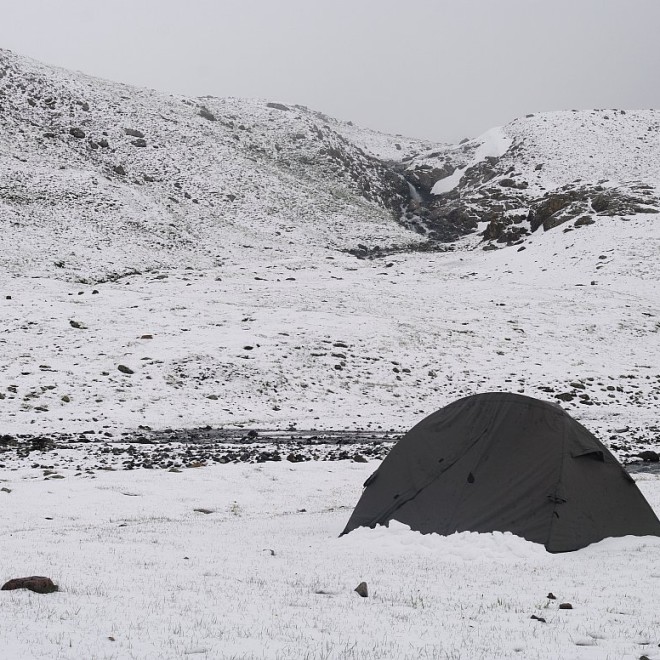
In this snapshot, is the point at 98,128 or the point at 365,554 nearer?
the point at 365,554

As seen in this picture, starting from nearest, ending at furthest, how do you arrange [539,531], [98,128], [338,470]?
[539,531] → [338,470] → [98,128]

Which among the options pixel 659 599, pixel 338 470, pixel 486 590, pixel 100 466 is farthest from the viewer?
pixel 338 470

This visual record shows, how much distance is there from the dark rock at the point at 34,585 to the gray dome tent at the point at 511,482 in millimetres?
5530

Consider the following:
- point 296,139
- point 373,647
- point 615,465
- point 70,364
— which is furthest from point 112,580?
point 296,139

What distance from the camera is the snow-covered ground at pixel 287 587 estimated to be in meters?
5.53

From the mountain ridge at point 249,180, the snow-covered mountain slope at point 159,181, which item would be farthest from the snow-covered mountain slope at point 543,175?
the snow-covered mountain slope at point 159,181

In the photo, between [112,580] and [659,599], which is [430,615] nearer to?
[659,599]

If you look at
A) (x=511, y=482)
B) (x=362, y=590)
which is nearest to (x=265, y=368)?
(x=511, y=482)

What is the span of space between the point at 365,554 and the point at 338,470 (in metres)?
7.14

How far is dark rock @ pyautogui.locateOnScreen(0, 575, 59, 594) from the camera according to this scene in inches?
264

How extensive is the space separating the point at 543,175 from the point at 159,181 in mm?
41898

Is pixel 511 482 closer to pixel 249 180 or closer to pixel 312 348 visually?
pixel 312 348

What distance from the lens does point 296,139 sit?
3221 inches

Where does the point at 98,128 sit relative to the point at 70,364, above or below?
above
